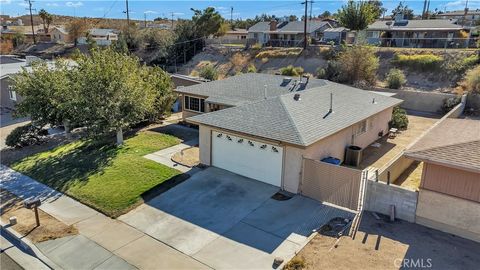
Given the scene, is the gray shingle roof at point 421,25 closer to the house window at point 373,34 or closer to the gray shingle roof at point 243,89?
the house window at point 373,34

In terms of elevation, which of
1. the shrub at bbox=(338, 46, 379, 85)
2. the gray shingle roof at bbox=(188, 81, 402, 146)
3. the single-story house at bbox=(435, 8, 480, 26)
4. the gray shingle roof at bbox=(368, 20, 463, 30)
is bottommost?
the gray shingle roof at bbox=(188, 81, 402, 146)

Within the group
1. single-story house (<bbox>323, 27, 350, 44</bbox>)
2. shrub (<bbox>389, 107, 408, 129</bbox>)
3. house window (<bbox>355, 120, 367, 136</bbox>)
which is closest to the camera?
house window (<bbox>355, 120, 367, 136</bbox>)

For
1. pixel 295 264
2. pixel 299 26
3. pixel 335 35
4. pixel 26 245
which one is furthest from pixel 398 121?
pixel 299 26

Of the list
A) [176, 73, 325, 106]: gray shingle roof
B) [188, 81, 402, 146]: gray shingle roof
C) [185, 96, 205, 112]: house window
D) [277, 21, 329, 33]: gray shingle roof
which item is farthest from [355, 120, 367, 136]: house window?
[277, 21, 329, 33]: gray shingle roof

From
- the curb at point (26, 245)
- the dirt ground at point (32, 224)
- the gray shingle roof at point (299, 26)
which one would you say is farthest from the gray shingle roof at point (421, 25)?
the curb at point (26, 245)

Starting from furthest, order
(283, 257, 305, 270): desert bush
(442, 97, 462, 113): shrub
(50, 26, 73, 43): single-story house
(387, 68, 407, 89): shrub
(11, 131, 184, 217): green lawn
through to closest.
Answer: (50, 26, 73, 43): single-story house → (387, 68, 407, 89): shrub → (442, 97, 462, 113): shrub → (11, 131, 184, 217): green lawn → (283, 257, 305, 270): desert bush

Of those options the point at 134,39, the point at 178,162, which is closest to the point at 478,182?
the point at 178,162

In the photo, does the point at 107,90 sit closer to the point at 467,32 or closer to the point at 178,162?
the point at 178,162

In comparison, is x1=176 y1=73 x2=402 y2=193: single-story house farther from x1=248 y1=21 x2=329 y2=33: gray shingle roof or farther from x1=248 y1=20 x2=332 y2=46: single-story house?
x1=248 y1=21 x2=329 y2=33: gray shingle roof
